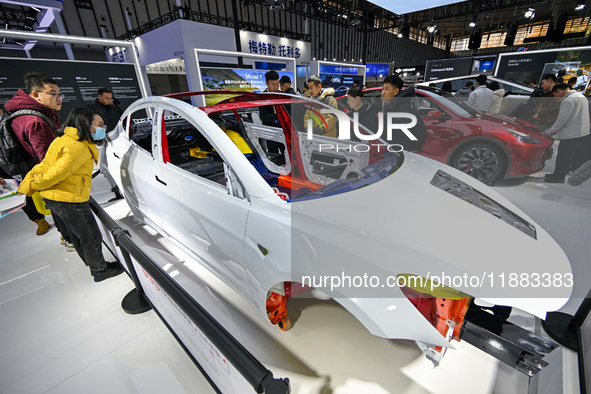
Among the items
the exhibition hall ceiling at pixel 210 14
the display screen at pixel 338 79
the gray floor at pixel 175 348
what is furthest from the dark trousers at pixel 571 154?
the display screen at pixel 338 79

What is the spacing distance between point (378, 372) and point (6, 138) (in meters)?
3.20

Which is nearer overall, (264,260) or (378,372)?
(264,260)

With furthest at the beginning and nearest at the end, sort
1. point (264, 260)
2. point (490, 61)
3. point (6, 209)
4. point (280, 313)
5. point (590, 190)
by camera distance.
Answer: point (490, 61) → point (590, 190) → point (6, 209) → point (280, 313) → point (264, 260)

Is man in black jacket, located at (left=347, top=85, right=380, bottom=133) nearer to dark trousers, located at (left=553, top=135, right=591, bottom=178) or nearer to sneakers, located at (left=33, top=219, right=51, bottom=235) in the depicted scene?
dark trousers, located at (left=553, top=135, right=591, bottom=178)

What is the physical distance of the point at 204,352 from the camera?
1039 mm

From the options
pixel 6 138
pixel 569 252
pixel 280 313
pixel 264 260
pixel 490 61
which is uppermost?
pixel 490 61

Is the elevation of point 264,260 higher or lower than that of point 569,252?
higher

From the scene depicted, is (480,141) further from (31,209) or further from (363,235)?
(31,209)

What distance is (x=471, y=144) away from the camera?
362 cm

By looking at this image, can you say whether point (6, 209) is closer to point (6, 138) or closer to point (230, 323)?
point (6, 138)

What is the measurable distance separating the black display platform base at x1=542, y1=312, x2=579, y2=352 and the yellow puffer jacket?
3150 mm

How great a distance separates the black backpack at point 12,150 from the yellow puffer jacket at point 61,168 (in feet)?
1.88

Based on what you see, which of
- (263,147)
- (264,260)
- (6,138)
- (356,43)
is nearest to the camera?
(264,260)

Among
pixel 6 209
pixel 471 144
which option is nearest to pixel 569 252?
pixel 471 144
